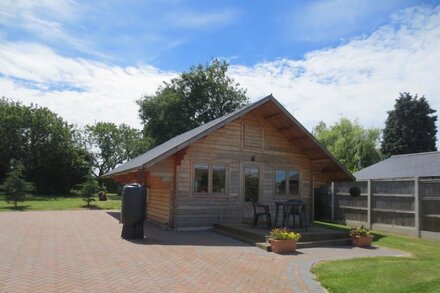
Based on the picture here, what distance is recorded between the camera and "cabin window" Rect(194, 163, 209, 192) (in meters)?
14.3

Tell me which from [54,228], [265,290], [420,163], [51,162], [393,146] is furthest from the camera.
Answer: [393,146]

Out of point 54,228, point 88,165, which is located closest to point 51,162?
point 88,165

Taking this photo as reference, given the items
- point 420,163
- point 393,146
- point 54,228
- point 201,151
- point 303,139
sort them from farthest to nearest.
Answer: point 393,146 → point 420,163 → point 303,139 → point 201,151 → point 54,228

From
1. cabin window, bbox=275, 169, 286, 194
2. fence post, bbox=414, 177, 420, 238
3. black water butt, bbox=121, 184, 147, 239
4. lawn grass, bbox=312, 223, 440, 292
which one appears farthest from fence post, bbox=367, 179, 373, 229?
black water butt, bbox=121, 184, 147, 239

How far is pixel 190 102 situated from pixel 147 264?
3827 cm

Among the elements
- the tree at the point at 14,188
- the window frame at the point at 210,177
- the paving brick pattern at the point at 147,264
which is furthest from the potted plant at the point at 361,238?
the tree at the point at 14,188

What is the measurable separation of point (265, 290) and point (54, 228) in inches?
376

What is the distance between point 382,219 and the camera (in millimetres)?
14555

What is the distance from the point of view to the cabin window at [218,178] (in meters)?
14.7

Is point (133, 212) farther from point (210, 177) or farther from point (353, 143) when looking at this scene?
point (353, 143)

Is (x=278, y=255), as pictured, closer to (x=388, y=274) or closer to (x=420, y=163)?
(x=388, y=274)

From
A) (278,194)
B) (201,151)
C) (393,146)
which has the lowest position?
(278,194)

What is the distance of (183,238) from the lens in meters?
11.9

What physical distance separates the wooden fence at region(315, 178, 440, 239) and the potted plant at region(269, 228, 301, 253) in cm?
549
